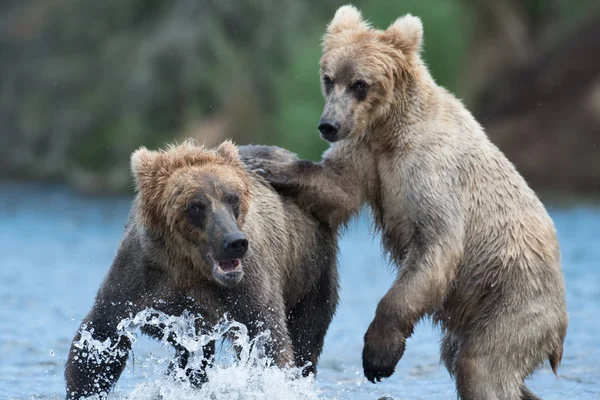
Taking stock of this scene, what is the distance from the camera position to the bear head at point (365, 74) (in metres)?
6.75

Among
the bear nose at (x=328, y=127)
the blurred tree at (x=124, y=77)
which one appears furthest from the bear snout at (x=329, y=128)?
the blurred tree at (x=124, y=77)

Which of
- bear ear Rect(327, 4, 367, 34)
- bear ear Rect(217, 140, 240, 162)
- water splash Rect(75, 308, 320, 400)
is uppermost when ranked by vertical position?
bear ear Rect(327, 4, 367, 34)

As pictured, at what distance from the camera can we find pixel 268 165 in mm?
7070

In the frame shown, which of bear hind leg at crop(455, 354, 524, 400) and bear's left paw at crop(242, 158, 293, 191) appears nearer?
bear hind leg at crop(455, 354, 524, 400)

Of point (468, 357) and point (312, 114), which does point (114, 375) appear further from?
point (312, 114)

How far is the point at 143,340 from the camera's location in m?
10.5

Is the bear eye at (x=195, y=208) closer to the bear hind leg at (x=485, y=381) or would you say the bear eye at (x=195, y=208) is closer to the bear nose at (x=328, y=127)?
the bear nose at (x=328, y=127)

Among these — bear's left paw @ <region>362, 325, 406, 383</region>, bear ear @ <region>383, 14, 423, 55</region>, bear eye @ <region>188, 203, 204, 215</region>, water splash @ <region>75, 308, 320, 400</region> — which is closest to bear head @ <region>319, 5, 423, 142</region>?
bear ear @ <region>383, 14, 423, 55</region>

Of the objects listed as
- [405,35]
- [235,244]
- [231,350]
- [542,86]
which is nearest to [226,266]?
[235,244]

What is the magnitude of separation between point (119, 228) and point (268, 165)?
12.8 m

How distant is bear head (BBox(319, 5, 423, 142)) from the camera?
6.75 m

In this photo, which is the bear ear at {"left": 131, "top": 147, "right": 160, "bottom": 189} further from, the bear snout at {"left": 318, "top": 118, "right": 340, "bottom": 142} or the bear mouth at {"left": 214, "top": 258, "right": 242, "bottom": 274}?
the bear snout at {"left": 318, "top": 118, "right": 340, "bottom": 142}

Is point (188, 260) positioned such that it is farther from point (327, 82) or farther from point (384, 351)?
point (327, 82)

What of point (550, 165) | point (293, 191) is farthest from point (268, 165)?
point (550, 165)
